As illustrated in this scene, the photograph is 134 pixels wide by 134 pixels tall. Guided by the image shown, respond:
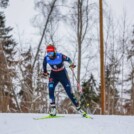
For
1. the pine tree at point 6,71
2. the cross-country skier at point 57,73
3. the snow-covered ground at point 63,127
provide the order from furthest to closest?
the pine tree at point 6,71
the cross-country skier at point 57,73
the snow-covered ground at point 63,127

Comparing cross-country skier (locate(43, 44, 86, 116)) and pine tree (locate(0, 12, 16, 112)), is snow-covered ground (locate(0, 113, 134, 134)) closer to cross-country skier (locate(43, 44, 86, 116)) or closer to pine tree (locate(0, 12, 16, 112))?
cross-country skier (locate(43, 44, 86, 116))

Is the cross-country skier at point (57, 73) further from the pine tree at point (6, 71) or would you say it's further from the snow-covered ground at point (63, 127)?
the pine tree at point (6, 71)

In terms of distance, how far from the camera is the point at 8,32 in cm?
3325

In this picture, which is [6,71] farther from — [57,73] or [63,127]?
[63,127]

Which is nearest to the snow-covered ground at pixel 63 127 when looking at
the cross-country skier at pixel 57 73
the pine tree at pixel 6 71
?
the cross-country skier at pixel 57 73

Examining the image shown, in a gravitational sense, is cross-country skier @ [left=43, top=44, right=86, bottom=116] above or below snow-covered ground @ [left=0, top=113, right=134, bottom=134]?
above

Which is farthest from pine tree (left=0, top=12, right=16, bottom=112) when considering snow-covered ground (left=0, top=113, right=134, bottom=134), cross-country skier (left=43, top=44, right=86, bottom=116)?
snow-covered ground (left=0, top=113, right=134, bottom=134)

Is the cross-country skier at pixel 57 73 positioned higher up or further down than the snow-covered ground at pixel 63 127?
higher up

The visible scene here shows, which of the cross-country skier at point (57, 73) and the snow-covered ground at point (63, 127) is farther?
the cross-country skier at point (57, 73)

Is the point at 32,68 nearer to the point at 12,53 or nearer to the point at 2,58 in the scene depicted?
the point at 2,58

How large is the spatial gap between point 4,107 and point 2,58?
625 cm

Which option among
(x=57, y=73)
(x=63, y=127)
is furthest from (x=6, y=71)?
(x=63, y=127)

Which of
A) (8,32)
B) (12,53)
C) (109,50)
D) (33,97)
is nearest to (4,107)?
(33,97)

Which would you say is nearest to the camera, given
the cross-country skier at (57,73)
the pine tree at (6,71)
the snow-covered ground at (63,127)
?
the snow-covered ground at (63,127)
